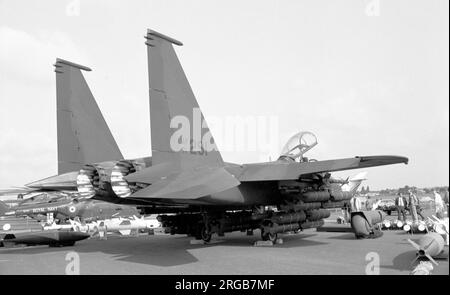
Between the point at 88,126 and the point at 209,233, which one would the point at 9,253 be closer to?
the point at 88,126

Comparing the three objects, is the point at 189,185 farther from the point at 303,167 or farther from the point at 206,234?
the point at 206,234

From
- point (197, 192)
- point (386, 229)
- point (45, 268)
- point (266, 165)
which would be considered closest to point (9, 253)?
point (45, 268)

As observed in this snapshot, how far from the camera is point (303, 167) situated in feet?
32.8

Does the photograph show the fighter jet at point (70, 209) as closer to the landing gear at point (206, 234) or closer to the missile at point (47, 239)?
the missile at point (47, 239)

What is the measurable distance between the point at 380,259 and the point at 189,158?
456 cm

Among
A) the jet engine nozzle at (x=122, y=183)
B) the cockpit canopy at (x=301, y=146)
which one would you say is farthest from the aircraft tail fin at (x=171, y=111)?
the cockpit canopy at (x=301, y=146)

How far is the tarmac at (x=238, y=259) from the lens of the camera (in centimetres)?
716

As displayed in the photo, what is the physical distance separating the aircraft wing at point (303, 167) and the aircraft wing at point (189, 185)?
1.53 meters

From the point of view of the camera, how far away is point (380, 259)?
26.4ft

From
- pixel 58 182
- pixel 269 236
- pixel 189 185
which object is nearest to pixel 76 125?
pixel 58 182

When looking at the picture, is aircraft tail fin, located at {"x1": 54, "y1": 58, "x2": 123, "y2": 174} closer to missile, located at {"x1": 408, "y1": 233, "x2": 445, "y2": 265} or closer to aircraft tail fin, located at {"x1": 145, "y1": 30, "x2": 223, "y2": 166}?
aircraft tail fin, located at {"x1": 145, "y1": 30, "x2": 223, "y2": 166}

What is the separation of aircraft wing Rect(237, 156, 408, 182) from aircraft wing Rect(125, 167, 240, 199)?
1526mm

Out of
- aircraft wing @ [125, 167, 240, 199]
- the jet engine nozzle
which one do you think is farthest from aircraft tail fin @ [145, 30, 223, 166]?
the jet engine nozzle

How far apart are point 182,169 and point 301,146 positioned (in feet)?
14.8
